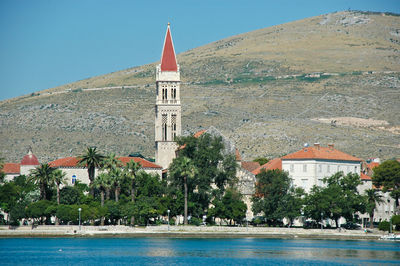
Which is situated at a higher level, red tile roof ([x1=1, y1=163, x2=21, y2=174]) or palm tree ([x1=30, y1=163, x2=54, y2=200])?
red tile roof ([x1=1, y1=163, x2=21, y2=174])

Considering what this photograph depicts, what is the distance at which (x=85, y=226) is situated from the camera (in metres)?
101

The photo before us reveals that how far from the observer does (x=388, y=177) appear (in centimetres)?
12325

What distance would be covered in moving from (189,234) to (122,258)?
79.9 ft

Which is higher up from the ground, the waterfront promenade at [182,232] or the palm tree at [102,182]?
the palm tree at [102,182]

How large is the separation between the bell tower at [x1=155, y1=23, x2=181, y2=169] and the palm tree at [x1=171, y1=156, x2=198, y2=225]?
18484 millimetres

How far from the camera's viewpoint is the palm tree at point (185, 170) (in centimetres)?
10775

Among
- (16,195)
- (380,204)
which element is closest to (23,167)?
(16,195)

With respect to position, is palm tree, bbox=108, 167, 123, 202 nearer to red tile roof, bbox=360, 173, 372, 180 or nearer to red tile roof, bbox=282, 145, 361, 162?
red tile roof, bbox=282, 145, 361, 162

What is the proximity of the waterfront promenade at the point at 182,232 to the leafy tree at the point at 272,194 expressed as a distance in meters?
3.12

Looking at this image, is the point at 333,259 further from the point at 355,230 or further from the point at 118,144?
the point at 118,144

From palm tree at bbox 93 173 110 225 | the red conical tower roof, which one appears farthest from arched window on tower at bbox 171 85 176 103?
palm tree at bbox 93 173 110 225

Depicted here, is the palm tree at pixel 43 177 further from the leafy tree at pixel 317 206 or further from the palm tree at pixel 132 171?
the leafy tree at pixel 317 206

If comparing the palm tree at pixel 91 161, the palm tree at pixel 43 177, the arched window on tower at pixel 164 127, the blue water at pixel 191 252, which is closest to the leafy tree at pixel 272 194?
the blue water at pixel 191 252

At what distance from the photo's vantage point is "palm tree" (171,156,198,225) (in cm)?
10775
